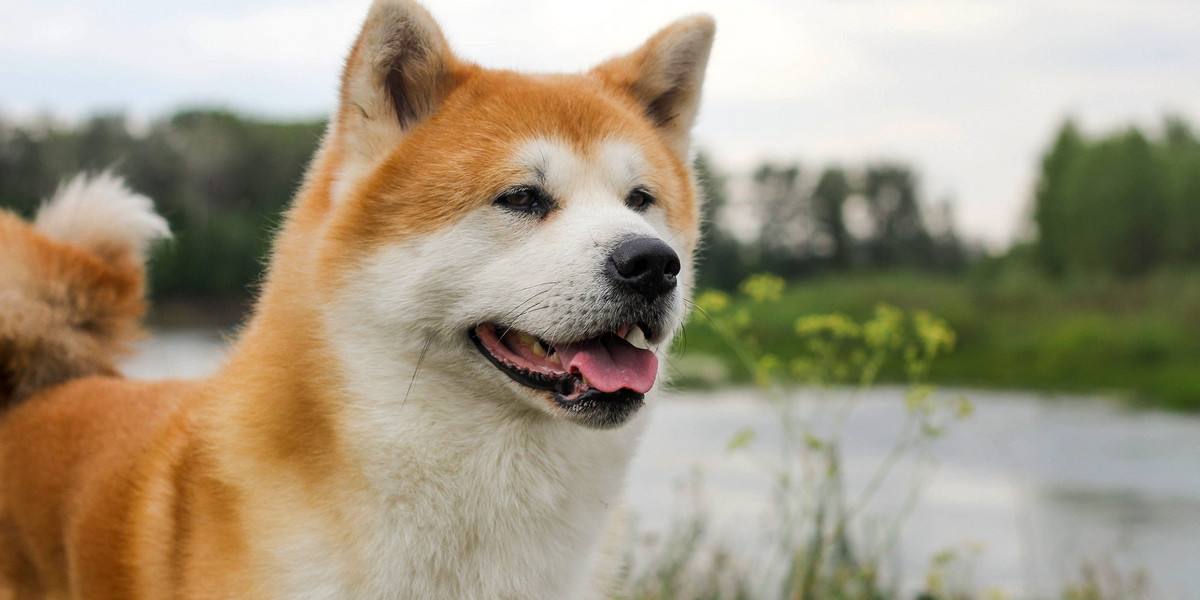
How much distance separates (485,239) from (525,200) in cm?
17

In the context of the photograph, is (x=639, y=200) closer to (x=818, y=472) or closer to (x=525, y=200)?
(x=525, y=200)

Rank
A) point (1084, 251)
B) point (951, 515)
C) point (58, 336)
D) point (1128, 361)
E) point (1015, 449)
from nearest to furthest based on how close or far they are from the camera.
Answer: point (58, 336), point (1015, 449), point (951, 515), point (1128, 361), point (1084, 251)

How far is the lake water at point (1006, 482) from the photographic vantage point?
5.31m

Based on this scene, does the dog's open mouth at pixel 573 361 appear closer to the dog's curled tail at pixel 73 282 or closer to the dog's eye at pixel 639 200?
the dog's eye at pixel 639 200

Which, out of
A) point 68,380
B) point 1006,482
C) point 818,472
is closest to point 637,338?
point 818,472

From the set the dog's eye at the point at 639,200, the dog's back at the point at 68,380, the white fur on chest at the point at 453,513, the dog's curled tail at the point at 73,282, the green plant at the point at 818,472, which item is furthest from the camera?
the green plant at the point at 818,472

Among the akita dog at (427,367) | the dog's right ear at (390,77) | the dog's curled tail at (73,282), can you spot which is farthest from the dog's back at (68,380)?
the dog's right ear at (390,77)

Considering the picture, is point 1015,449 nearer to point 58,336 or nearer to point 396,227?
point 396,227

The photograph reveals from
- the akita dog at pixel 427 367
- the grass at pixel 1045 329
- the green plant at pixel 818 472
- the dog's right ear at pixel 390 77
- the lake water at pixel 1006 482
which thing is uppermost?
the dog's right ear at pixel 390 77

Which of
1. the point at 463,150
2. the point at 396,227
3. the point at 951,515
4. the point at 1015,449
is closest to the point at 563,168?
the point at 463,150

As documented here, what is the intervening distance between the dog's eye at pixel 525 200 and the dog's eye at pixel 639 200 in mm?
300

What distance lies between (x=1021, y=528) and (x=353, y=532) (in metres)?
4.17

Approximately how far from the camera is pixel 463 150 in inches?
99.0

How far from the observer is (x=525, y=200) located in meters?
2.51
